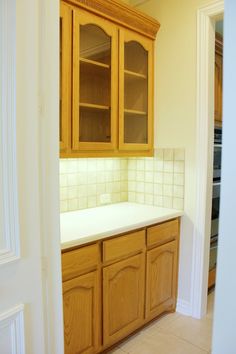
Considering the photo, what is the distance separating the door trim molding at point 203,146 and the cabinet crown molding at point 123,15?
0.38 meters

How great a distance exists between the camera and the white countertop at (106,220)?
1610mm

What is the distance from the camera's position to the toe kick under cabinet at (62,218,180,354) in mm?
1581

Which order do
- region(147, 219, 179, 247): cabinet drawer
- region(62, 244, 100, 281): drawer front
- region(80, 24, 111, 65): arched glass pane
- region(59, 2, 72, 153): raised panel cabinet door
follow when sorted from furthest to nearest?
region(147, 219, 179, 247): cabinet drawer → region(80, 24, 111, 65): arched glass pane → region(59, 2, 72, 153): raised panel cabinet door → region(62, 244, 100, 281): drawer front

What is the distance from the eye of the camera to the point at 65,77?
1.75 m

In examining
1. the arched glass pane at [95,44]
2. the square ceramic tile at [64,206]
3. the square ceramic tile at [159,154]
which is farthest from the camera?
the square ceramic tile at [159,154]

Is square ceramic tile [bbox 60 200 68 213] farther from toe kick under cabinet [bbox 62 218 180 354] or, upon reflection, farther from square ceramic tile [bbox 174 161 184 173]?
square ceramic tile [bbox 174 161 184 173]

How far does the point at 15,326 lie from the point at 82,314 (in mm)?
740

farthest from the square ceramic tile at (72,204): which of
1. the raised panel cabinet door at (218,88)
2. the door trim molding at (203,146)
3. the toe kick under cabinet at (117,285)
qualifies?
the raised panel cabinet door at (218,88)

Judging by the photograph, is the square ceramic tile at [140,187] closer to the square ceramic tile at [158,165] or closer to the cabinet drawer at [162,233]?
the square ceramic tile at [158,165]

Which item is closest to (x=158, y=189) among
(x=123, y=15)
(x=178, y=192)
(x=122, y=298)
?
(x=178, y=192)

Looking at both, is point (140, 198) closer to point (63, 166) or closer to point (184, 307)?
point (63, 166)

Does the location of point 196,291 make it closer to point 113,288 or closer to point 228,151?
point 113,288

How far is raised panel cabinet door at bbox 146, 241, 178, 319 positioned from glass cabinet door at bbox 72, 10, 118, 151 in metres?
0.89

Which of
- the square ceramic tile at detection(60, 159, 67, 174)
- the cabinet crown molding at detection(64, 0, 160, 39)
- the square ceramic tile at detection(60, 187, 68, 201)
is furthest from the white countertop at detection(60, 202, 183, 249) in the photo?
the cabinet crown molding at detection(64, 0, 160, 39)
